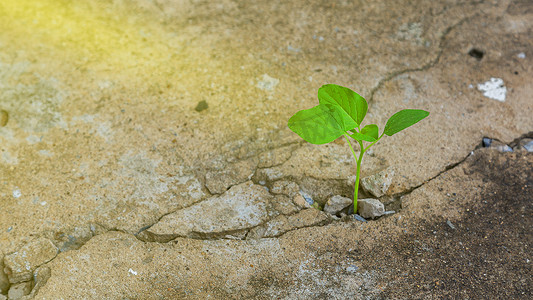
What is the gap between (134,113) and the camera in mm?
2236

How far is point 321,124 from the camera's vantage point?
5.13 ft

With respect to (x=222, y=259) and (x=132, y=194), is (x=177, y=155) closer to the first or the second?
(x=132, y=194)

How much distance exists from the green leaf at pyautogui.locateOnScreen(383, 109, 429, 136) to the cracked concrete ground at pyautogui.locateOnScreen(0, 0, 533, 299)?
1.49 ft

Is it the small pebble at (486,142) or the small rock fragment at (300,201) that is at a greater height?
the small pebble at (486,142)

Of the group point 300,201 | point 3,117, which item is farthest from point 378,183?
point 3,117

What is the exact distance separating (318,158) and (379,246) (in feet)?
1.72

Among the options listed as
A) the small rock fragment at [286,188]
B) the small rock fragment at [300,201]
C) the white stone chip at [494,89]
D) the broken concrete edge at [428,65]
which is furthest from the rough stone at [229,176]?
the white stone chip at [494,89]

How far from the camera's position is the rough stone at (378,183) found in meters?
1.92

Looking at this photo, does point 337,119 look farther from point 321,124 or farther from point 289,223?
point 289,223

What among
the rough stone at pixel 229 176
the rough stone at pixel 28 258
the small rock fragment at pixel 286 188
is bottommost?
the rough stone at pixel 28 258

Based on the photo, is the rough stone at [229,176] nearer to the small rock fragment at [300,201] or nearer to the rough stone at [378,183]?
the small rock fragment at [300,201]

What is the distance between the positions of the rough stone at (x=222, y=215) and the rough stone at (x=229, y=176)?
0.04 meters

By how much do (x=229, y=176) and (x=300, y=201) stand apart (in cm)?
36

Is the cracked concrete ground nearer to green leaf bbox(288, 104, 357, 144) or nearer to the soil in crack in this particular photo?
the soil in crack
